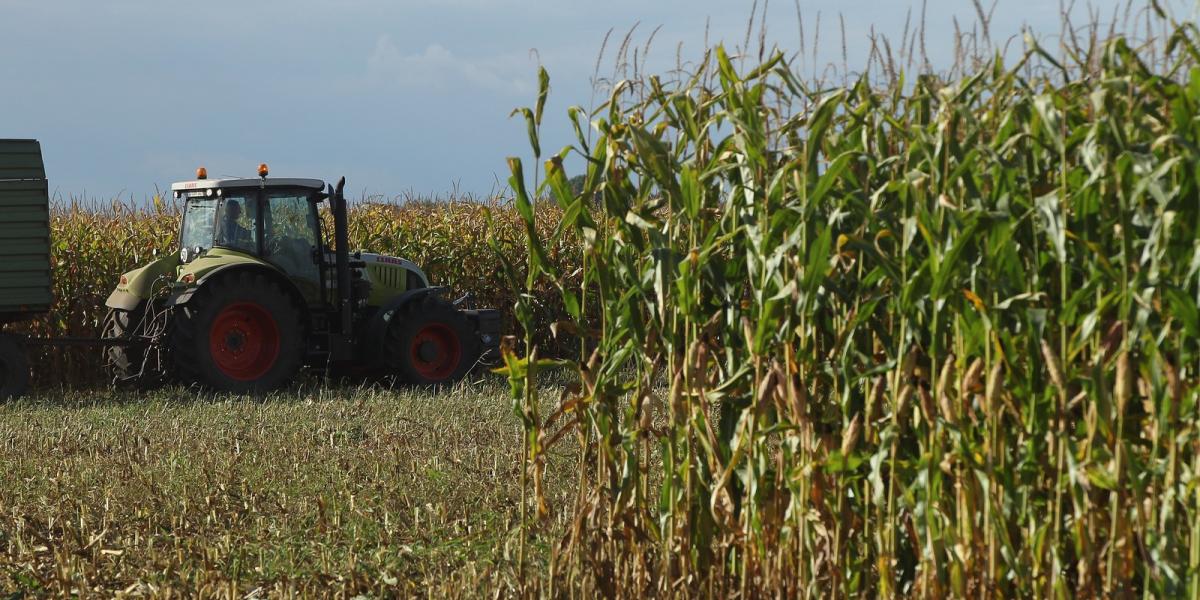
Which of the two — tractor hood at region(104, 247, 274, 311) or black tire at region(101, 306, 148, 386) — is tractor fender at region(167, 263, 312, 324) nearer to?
tractor hood at region(104, 247, 274, 311)

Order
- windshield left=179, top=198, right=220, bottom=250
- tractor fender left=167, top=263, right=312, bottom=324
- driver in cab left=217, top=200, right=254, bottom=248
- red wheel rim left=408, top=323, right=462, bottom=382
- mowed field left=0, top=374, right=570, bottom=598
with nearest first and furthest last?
1. mowed field left=0, top=374, right=570, bottom=598
2. tractor fender left=167, top=263, right=312, bottom=324
3. driver in cab left=217, top=200, right=254, bottom=248
4. windshield left=179, top=198, right=220, bottom=250
5. red wheel rim left=408, top=323, right=462, bottom=382

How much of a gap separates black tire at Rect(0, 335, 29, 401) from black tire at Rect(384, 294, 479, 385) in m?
2.69

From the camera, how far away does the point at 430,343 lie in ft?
35.9

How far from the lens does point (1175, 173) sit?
2850mm

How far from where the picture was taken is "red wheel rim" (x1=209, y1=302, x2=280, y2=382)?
33.7 ft

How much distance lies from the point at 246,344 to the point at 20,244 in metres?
1.79

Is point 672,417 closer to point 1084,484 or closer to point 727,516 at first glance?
point 727,516

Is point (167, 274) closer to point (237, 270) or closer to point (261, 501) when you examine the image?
point (237, 270)

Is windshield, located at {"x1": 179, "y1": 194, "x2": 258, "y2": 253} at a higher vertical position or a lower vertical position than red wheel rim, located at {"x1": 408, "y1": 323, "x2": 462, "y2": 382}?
higher

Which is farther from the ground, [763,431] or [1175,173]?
[1175,173]

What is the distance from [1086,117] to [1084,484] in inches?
35.2

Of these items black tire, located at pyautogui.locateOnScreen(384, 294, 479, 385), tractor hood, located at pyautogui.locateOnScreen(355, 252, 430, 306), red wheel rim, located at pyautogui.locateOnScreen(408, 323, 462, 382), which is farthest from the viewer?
tractor hood, located at pyautogui.locateOnScreen(355, 252, 430, 306)

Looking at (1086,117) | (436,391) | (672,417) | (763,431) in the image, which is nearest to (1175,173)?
(1086,117)

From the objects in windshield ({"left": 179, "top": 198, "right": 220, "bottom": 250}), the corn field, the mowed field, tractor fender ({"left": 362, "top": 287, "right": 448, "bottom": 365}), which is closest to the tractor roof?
windshield ({"left": 179, "top": 198, "right": 220, "bottom": 250})
